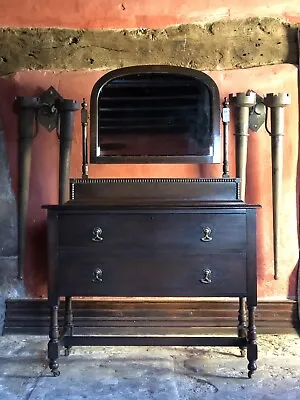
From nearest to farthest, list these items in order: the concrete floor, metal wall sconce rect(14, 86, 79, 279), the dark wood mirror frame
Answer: the concrete floor → the dark wood mirror frame → metal wall sconce rect(14, 86, 79, 279)

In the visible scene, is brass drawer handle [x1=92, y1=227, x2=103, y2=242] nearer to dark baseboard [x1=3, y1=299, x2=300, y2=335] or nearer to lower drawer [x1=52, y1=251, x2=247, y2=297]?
lower drawer [x1=52, y1=251, x2=247, y2=297]

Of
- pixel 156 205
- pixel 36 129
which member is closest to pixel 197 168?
pixel 156 205

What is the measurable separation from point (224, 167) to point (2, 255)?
1.26m

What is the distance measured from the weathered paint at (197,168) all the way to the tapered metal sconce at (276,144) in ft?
0.27

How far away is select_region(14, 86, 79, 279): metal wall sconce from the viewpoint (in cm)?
282

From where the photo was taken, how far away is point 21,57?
290cm

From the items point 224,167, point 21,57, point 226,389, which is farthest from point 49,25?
point 226,389

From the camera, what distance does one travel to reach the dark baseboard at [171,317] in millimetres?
2869

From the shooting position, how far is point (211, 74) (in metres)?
2.87

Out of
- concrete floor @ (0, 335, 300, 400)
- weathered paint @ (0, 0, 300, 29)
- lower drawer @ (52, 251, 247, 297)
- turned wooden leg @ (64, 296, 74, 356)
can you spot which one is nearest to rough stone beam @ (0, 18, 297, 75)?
weathered paint @ (0, 0, 300, 29)

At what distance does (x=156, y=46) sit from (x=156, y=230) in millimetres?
1104

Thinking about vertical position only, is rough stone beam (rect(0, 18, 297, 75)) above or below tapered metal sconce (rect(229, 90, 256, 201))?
above

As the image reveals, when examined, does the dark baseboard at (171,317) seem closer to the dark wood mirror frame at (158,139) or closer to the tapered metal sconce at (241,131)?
the tapered metal sconce at (241,131)

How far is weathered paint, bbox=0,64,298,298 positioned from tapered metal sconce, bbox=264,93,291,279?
8 cm
